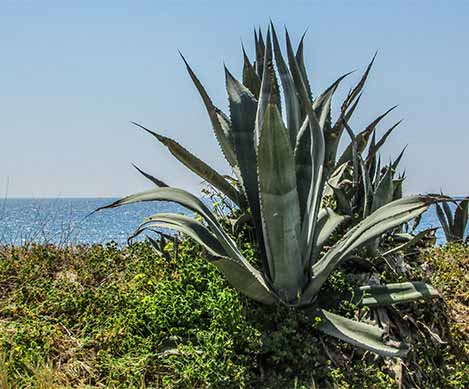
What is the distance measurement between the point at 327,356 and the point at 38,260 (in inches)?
111

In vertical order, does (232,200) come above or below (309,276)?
above

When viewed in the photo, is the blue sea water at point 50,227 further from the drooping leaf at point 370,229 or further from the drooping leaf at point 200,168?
the drooping leaf at point 370,229

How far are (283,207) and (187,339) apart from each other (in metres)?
1.12

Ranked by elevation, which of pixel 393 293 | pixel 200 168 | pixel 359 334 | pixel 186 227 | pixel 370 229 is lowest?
pixel 359 334

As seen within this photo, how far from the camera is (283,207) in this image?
430cm

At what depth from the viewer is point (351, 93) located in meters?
5.10

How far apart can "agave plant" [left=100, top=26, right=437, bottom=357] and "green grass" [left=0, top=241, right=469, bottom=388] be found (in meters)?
0.21

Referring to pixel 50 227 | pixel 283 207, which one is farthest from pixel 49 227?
pixel 283 207

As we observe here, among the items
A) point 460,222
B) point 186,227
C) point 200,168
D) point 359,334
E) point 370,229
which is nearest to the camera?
point 359,334

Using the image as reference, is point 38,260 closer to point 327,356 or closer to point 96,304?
point 96,304

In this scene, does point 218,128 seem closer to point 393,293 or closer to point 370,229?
point 370,229

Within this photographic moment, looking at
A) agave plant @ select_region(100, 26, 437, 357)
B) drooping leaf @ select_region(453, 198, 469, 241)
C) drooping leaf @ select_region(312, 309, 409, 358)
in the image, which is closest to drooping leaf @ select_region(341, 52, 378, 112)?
agave plant @ select_region(100, 26, 437, 357)

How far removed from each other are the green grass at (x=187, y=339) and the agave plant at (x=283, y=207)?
0.70ft

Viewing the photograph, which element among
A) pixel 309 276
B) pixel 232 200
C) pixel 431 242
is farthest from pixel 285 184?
pixel 431 242
